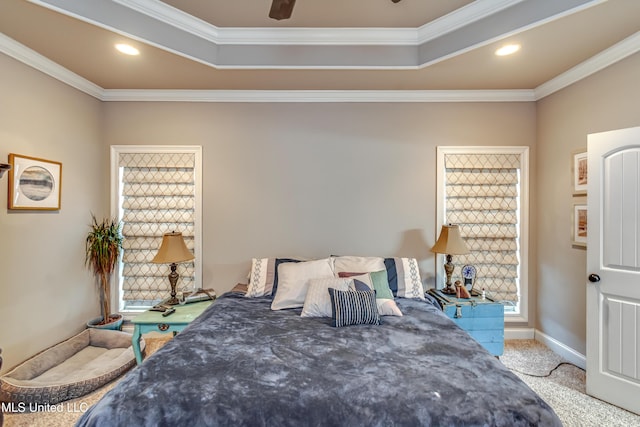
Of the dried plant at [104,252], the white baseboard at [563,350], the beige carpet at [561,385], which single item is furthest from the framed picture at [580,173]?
the dried plant at [104,252]

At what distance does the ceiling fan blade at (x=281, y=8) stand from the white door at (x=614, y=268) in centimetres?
237

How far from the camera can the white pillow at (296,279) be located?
95.0 inches

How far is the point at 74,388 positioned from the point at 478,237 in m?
3.76

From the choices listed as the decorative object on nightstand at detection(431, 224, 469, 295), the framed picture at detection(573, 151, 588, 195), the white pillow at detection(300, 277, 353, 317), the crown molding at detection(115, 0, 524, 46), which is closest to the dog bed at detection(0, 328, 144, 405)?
the white pillow at detection(300, 277, 353, 317)

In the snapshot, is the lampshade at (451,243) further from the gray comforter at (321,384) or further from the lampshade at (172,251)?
the lampshade at (172,251)

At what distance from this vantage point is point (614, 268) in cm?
216

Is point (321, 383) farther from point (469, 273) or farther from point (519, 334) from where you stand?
point (519, 334)

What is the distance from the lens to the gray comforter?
117 cm

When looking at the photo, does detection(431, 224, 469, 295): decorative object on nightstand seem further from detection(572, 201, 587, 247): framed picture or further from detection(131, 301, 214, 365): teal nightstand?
detection(131, 301, 214, 365): teal nightstand

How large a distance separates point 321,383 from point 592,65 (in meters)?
3.22

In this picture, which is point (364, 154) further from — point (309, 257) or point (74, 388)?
point (74, 388)

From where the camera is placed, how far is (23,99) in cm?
242

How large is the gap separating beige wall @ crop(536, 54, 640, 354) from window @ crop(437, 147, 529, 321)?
0.17m

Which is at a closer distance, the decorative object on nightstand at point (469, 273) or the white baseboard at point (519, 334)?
the decorative object on nightstand at point (469, 273)
